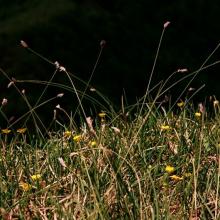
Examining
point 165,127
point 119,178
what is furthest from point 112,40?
point 119,178

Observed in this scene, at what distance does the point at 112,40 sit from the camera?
8930 mm

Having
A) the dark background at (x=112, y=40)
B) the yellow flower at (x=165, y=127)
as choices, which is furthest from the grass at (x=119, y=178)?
the dark background at (x=112, y=40)

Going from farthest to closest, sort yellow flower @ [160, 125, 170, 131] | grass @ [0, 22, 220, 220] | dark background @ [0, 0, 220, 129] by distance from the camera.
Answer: dark background @ [0, 0, 220, 129], yellow flower @ [160, 125, 170, 131], grass @ [0, 22, 220, 220]

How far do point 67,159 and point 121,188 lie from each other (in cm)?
65

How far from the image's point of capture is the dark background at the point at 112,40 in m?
8.36

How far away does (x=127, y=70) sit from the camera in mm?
8516

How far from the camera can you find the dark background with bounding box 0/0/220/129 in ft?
27.4

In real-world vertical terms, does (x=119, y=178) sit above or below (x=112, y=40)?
above

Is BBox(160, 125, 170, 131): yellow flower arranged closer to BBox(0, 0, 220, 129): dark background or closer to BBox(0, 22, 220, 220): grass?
BBox(0, 22, 220, 220): grass

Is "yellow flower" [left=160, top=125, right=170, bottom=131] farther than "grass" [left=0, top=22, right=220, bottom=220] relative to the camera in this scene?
Yes

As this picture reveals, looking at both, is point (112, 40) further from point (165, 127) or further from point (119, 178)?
point (119, 178)

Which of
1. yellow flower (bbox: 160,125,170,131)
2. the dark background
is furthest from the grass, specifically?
the dark background

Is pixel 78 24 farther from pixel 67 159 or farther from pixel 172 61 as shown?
pixel 67 159

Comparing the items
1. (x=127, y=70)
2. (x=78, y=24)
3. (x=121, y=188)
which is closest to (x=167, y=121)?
(x=121, y=188)
